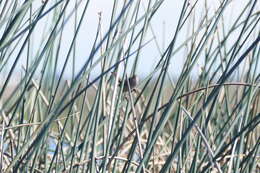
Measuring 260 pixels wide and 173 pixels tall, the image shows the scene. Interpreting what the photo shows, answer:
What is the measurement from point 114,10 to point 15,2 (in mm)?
198

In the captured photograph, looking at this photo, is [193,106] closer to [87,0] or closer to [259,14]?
[259,14]

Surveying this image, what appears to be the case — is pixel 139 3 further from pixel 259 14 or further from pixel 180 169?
pixel 180 169

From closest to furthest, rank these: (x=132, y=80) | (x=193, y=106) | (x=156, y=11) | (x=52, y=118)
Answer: (x=52, y=118)
(x=156, y=11)
(x=132, y=80)
(x=193, y=106)

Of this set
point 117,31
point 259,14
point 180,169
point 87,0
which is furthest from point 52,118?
point 259,14

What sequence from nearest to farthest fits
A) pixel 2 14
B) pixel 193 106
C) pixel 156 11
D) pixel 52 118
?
pixel 52 118 < pixel 2 14 < pixel 156 11 < pixel 193 106

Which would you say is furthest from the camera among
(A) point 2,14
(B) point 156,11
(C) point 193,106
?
(C) point 193,106

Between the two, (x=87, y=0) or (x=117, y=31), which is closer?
(x=87, y=0)

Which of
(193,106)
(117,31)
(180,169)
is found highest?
(117,31)

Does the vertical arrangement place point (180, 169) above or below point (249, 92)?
below

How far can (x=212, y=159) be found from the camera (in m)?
0.82

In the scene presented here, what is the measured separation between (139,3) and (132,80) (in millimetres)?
184

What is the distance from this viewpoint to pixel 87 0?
0.88m

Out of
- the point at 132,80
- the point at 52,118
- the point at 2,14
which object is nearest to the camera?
the point at 52,118

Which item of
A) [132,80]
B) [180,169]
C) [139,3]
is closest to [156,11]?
[139,3]
